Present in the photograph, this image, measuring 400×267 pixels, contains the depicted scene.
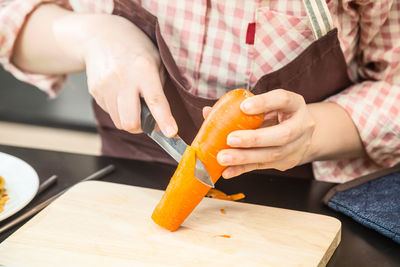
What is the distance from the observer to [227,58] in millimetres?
1148

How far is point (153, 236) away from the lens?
915 millimetres

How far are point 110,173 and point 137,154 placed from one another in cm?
18

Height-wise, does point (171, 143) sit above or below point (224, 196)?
above

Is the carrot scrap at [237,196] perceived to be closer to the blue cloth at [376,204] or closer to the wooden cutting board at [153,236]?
the wooden cutting board at [153,236]

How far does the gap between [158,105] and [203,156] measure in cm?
13

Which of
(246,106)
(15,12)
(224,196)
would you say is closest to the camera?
(246,106)

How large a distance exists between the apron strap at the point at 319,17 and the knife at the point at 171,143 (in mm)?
354

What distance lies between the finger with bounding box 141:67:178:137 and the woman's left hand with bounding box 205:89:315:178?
11 centimetres

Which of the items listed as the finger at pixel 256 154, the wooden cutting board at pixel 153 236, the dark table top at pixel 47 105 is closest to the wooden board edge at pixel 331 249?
the wooden cutting board at pixel 153 236

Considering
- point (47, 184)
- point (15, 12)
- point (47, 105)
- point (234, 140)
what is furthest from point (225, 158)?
point (47, 105)

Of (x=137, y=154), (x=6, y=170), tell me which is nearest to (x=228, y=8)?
(x=137, y=154)

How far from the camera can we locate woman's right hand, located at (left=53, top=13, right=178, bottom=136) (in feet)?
3.14

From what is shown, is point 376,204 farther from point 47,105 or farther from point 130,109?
point 47,105

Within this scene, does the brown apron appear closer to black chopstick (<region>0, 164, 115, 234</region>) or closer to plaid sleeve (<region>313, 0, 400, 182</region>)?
plaid sleeve (<region>313, 0, 400, 182</region>)
